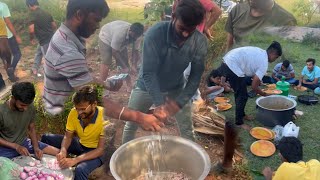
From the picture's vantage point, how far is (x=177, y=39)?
3113 millimetres

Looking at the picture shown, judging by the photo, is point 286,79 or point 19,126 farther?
point 286,79

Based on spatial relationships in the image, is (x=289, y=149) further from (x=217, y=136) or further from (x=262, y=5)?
(x=262, y=5)

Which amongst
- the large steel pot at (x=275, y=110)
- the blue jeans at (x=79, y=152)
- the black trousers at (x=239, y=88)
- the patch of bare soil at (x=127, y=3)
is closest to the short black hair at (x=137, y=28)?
the black trousers at (x=239, y=88)

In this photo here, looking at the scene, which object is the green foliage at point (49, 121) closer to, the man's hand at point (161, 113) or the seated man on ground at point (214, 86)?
the man's hand at point (161, 113)

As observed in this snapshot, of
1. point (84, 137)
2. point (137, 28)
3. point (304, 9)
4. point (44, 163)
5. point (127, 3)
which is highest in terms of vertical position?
point (137, 28)

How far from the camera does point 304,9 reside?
34.5ft

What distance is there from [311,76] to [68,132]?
5007 millimetres

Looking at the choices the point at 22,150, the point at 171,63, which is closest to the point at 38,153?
the point at 22,150

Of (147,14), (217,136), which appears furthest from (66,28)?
(147,14)

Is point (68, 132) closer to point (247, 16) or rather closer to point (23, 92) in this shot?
point (23, 92)

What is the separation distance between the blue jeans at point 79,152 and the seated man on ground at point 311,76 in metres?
4.69

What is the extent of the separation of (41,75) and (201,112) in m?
4.16

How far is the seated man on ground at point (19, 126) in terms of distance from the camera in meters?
3.33

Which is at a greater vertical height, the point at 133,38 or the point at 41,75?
the point at 133,38
